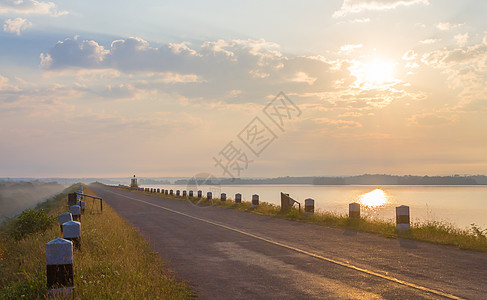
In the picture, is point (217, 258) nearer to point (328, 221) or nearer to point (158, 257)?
point (158, 257)

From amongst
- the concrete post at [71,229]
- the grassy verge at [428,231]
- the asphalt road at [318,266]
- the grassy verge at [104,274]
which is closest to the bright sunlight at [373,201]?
the grassy verge at [428,231]

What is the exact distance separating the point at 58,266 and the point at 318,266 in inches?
211

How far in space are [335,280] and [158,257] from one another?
470cm

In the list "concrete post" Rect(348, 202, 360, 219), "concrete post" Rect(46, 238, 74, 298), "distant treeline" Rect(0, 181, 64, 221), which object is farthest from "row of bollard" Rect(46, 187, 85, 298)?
"distant treeline" Rect(0, 181, 64, 221)

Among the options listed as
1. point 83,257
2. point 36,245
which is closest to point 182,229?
point 36,245

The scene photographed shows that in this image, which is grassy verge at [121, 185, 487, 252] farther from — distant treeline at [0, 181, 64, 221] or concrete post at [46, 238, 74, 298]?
distant treeline at [0, 181, 64, 221]

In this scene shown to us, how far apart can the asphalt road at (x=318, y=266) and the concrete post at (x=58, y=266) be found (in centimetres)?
219

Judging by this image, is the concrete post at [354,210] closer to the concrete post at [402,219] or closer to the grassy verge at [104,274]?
the concrete post at [402,219]

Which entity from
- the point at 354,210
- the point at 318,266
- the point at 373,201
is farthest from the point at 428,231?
the point at 373,201

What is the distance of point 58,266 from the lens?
593 centimetres

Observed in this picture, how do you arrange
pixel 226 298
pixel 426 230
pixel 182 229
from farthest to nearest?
pixel 182 229, pixel 426 230, pixel 226 298

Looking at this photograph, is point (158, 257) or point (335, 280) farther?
point (158, 257)

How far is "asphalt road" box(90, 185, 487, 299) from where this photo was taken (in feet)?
22.7

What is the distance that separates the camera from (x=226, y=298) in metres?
6.70
